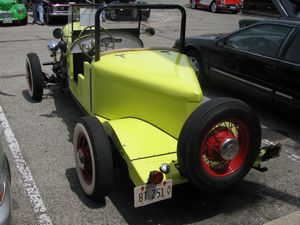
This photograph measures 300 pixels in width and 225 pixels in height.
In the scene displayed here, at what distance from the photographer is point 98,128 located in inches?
129

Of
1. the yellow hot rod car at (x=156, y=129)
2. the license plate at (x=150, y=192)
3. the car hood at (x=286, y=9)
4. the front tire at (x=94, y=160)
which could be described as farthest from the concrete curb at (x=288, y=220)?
the car hood at (x=286, y=9)

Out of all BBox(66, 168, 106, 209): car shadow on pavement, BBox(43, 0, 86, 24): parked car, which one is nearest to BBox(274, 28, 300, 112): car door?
BBox(66, 168, 106, 209): car shadow on pavement

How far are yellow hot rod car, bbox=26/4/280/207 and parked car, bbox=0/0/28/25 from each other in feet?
35.2

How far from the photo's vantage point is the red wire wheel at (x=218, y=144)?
9.30ft

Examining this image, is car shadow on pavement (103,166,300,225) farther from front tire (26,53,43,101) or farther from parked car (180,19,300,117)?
front tire (26,53,43,101)

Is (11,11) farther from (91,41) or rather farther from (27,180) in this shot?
(27,180)

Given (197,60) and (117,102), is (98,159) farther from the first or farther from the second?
(197,60)

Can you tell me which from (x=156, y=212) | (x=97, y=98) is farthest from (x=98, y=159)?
(x=97, y=98)

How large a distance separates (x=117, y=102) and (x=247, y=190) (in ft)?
4.91

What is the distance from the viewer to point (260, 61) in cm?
540

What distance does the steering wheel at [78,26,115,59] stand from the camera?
4.66 metres

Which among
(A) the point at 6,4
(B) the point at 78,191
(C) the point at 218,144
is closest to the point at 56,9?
(A) the point at 6,4

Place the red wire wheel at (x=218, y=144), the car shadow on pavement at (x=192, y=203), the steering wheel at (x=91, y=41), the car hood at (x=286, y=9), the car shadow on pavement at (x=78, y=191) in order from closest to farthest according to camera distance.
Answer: the red wire wheel at (x=218, y=144) < the car shadow on pavement at (x=192, y=203) < the car shadow on pavement at (x=78, y=191) < the steering wheel at (x=91, y=41) < the car hood at (x=286, y=9)

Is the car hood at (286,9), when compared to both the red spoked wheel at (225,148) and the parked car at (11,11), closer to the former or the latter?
the red spoked wheel at (225,148)
